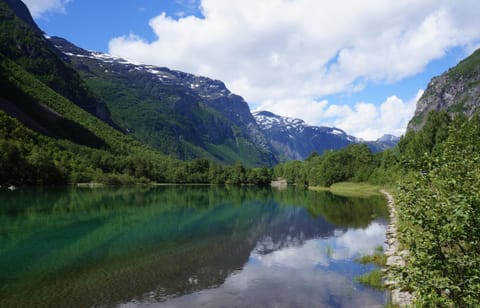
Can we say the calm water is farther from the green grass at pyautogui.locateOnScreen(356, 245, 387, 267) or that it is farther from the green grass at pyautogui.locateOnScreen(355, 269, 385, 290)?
the green grass at pyautogui.locateOnScreen(356, 245, 387, 267)

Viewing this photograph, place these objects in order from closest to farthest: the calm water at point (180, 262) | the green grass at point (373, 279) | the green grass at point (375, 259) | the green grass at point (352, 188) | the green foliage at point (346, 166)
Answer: the calm water at point (180, 262) < the green grass at point (373, 279) < the green grass at point (375, 259) < the green grass at point (352, 188) < the green foliage at point (346, 166)

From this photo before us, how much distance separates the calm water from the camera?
904 inches

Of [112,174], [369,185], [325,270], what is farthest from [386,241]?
[112,174]

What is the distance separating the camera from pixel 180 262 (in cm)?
3198

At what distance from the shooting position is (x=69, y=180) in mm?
158500

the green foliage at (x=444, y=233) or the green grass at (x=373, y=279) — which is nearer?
the green foliage at (x=444, y=233)

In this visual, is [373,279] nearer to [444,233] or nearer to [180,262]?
[180,262]

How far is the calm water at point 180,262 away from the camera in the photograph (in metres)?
23.0

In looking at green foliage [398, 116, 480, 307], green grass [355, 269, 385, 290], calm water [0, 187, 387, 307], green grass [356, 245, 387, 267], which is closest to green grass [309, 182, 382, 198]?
calm water [0, 187, 387, 307]

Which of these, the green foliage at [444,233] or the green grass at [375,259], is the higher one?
the green foliage at [444,233]

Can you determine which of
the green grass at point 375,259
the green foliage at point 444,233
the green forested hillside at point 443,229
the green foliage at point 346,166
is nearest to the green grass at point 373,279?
the green grass at point 375,259

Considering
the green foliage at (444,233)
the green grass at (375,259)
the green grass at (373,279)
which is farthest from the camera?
the green grass at (375,259)

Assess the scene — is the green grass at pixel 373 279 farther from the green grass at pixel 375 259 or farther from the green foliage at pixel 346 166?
the green foliage at pixel 346 166

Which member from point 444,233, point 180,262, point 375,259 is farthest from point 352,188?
point 444,233
